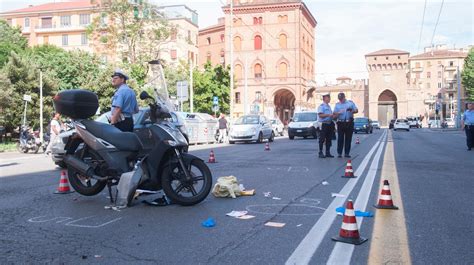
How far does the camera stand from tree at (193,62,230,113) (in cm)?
4756

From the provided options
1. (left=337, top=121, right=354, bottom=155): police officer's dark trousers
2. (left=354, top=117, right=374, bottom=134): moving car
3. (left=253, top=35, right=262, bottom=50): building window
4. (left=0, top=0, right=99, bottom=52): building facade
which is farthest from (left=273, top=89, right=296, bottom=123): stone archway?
(left=337, top=121, right=354, bottom=155): police officer's dark trousers

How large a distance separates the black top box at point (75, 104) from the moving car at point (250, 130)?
18.7 metres

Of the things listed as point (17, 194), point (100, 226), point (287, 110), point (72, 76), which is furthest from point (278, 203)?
point (287, 110)

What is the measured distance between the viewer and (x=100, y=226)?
16.5 ft

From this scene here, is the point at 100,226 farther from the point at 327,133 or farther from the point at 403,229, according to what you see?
the point at 327,133

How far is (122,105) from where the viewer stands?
6.87 m

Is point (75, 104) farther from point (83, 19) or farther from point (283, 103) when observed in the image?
point (83, 19)

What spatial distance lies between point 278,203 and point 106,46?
138ft

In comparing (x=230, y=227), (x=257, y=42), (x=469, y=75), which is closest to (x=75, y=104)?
(x=230, y=227)

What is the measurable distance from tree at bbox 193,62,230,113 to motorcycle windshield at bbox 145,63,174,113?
40.1 meters

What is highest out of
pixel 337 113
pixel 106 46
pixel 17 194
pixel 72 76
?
pixel 106 46

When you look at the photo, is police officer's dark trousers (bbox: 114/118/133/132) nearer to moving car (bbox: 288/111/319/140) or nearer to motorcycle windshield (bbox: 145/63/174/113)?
motorcycle windshield (bbox: 145/63/174/113)

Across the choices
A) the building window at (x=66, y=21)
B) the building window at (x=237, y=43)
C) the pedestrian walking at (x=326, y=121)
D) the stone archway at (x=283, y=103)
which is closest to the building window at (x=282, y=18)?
the building window at (x=237, y=43)

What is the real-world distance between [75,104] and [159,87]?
50.0 inches
